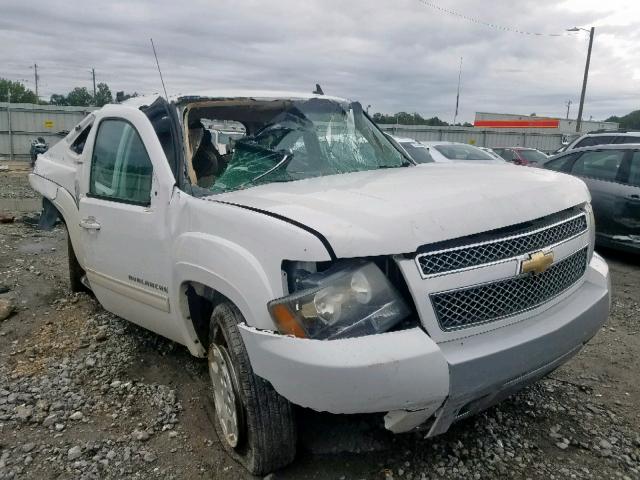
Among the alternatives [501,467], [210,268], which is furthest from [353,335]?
[501,467]

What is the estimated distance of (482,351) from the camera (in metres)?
2.08

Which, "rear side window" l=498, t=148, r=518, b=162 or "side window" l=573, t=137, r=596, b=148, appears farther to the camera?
"rear side window" l=498, t=148, r=518, b=162

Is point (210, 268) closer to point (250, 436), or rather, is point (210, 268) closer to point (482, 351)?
point (250, 436)

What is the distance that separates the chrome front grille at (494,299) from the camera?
2070 mm

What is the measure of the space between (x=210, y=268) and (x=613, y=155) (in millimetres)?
6432

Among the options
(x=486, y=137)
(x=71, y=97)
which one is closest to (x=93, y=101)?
(x=71, y=97)

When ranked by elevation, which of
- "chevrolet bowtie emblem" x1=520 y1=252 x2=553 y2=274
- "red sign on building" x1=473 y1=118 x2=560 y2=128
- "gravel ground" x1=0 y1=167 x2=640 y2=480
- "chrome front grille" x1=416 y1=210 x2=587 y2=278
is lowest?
"gravel ground" x1=0 y1=167 x2=640 y2=480

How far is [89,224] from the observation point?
352 centimetres

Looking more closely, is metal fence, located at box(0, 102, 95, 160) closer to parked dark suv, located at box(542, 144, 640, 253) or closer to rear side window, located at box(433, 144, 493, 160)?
rear side window, located at box(433, 144, 493, 160)

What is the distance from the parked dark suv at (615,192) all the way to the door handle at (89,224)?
5819 mm

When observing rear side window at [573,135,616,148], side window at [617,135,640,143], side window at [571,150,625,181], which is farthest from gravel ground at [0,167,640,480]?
rear side window at [573,135,616,148]

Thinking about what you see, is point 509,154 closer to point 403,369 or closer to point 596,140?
point 596,140

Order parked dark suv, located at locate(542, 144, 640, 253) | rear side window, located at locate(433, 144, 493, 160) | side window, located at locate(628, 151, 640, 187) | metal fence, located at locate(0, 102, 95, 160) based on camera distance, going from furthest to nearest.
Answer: metal fence, located at locate(0, 102, 95, 160), rear side window, located at locate(433, 144, 493, 160), side window, located at locate(628, 151, 640, 187), parked dark suv, located at locate(542, 144, 640, 253)

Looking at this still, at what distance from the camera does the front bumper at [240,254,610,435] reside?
1903 millimetres
